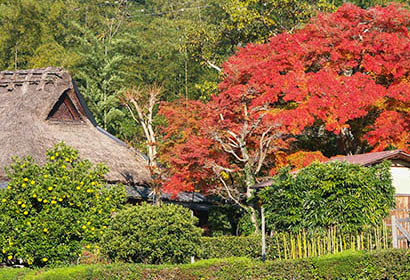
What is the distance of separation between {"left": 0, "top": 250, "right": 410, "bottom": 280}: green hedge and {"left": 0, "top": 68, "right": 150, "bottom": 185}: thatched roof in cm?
1183

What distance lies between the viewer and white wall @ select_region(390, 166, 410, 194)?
71.7 ft

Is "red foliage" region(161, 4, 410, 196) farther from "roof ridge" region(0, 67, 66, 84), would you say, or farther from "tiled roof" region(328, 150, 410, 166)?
"roof ridge" region(0, 67, 66, 84)

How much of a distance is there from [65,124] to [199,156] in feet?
26.5

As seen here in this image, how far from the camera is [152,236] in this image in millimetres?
16297

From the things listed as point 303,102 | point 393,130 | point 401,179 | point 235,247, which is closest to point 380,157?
point 401,179

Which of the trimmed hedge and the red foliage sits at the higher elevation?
the red foliage

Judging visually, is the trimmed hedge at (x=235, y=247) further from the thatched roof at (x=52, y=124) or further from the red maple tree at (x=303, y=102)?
the thatched roof at (x=52, y=124)

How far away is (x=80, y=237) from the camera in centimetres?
1766

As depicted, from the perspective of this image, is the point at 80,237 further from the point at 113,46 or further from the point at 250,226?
the point at 113,46

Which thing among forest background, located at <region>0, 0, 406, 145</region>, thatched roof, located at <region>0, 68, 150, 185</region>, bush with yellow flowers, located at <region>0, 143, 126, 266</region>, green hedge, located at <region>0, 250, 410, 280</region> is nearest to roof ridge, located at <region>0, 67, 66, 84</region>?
thatched roof, located at <region>0, 68, 150, 185</region>

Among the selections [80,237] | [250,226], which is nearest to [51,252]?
[80,237]

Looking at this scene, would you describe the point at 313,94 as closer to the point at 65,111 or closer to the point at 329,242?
the point at 329,242

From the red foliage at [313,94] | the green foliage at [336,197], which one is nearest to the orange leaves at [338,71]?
the red foliage at [313,94]

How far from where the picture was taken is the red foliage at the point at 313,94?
24016mm
